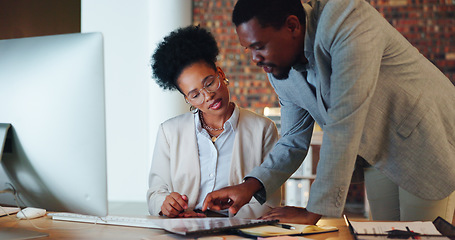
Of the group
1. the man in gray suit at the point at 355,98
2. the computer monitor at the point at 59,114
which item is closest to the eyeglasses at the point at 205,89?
the man in gray suit at the point at 355,98

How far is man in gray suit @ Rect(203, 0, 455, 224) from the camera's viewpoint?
1.26 metres

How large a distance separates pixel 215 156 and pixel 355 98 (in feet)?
2.59

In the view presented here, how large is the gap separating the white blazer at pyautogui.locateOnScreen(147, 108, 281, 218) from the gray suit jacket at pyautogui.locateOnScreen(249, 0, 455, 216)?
283 mm

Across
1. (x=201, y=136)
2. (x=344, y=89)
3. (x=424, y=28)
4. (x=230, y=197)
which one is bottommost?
(x=230, y=197)

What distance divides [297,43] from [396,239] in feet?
2.08

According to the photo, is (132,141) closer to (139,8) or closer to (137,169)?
(137,169)

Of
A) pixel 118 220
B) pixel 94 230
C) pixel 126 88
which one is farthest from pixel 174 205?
pixel 126 88

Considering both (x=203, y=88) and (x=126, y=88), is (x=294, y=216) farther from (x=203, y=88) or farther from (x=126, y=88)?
(x=126, y=88)

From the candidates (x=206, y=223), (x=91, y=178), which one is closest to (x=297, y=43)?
(x=206, y=223)

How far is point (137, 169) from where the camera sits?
5.74 m

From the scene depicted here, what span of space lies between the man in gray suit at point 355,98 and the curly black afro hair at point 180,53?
19.9 inches

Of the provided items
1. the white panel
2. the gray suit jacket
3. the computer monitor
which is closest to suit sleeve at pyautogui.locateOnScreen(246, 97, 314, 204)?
the gray suit jacket

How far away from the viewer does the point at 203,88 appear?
1859 millimetres

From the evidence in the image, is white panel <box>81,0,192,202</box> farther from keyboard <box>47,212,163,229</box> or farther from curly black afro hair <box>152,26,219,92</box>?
keyboard <box>47,212,163,229</box>
